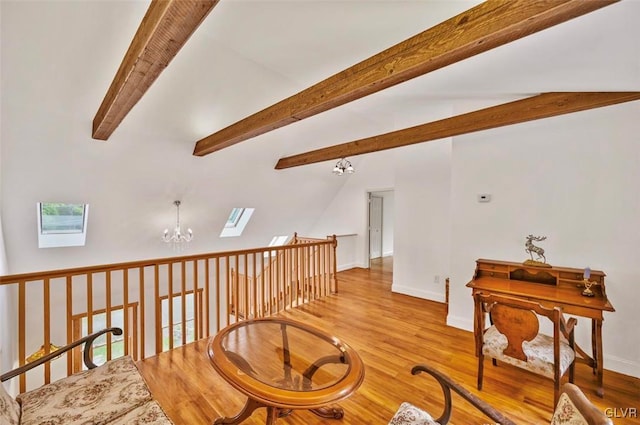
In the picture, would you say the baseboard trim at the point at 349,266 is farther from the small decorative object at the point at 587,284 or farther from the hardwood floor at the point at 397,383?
the small decorative object at the point at 587,284

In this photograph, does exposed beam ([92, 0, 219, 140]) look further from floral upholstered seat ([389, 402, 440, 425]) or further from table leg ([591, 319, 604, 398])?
table leg ([591, 319, 604, 398])

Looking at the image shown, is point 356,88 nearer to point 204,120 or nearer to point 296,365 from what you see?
point 296,365

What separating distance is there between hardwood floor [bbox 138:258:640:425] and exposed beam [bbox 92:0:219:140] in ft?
A: 7.49

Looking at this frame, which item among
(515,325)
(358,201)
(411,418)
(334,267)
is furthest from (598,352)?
(358,201)

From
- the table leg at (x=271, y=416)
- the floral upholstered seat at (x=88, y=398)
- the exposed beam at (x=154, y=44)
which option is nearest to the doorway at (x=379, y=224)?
the exposed beam at (x=154, y=44)

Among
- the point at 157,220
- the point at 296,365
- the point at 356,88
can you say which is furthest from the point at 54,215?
the point at 356,88

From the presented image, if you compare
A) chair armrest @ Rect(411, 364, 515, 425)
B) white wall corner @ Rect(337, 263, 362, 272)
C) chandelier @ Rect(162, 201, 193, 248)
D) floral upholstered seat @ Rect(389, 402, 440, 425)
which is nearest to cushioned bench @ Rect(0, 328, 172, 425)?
floral upholstered seat @ Rect(389, 402, 440, 425)

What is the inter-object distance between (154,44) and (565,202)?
3.64 metres

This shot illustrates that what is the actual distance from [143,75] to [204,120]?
63.7 inches

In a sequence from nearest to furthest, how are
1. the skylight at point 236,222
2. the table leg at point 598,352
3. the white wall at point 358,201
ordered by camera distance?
the table leg at point 598,352 < the skylight at point 236,222 < the white wall at point 358,201

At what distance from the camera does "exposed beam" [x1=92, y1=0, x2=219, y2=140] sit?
3.93 ft

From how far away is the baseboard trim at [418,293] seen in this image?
427cm

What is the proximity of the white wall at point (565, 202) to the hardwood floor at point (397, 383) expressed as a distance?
48 cm

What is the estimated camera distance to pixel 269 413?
1422mm
